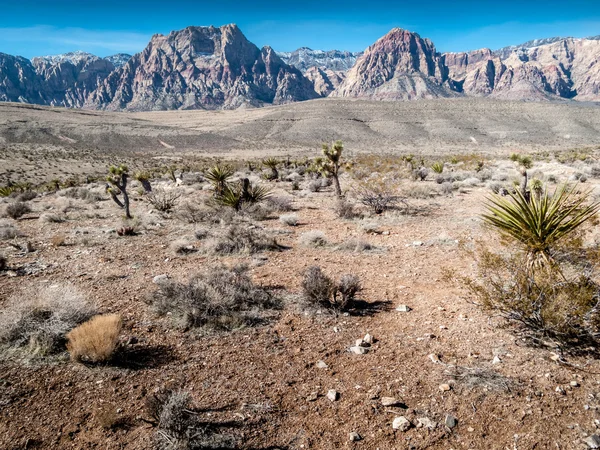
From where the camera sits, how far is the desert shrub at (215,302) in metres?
5.46

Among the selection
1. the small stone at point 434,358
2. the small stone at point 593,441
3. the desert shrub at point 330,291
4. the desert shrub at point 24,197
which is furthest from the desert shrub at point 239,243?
the desert shrub at point 24,197

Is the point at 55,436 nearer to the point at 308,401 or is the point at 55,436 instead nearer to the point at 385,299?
the point at 308,401

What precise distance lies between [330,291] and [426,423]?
2679 mm

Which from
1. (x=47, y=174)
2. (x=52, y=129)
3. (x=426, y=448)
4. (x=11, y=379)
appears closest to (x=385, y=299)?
(x=426, y=448)

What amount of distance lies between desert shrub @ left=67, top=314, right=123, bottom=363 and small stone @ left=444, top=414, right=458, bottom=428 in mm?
4008

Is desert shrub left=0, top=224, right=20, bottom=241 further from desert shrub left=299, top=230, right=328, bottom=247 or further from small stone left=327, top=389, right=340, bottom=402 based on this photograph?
small stone left=327, top=389, right=340, bottom=402

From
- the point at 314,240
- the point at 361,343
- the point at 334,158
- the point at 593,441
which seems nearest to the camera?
the point at 593,441

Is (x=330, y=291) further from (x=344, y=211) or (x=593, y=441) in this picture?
(x=344, y=211)

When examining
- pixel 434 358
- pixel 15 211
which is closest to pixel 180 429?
pixel 434 358

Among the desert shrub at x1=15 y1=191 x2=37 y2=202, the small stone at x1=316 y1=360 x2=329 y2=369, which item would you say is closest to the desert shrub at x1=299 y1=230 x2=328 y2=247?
the small stone at x1=316 y1=360 x2=329 y2=369

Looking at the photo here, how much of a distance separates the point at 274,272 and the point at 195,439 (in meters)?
4.56

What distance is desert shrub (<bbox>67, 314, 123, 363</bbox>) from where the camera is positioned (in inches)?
175

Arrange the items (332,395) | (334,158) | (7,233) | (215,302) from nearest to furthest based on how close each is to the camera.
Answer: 1. (332,395)
2. (215,302)
3. (7,233)
4. (334,158)

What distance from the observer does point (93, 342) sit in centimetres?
449
